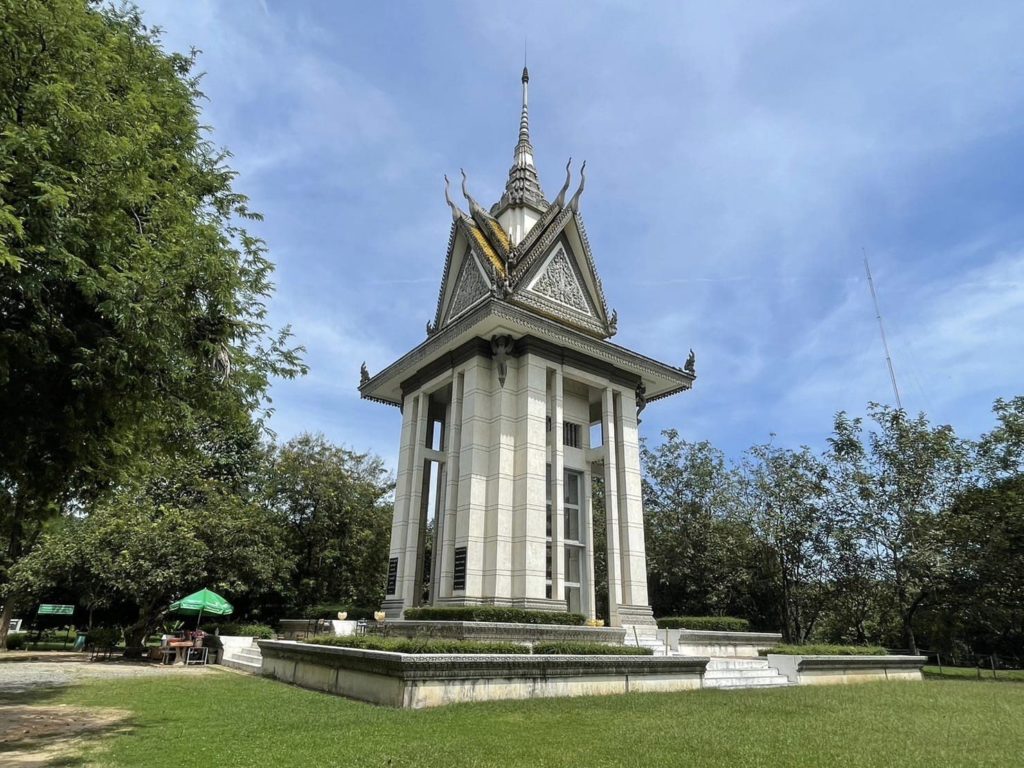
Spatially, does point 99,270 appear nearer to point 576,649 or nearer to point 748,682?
point 576,649

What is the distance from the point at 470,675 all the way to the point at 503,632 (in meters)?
5.30

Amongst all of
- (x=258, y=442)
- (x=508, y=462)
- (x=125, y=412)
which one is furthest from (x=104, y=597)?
(x=125, y=412)

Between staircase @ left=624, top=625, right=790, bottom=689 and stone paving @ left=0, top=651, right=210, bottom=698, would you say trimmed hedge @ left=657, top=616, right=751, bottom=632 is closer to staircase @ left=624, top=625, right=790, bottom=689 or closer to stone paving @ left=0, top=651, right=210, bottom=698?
staircase @ left=624, top=625, right=790, bottom=689

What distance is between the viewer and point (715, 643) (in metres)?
19.8

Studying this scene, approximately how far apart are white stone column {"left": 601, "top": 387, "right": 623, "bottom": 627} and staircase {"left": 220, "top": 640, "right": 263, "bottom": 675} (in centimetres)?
1074

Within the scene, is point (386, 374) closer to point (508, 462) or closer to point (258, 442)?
point (508, 462)

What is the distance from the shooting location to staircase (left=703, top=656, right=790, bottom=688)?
560 inches

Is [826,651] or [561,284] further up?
[561,284]

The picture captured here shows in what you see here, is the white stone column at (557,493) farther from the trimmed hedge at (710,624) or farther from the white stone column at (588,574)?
the trimmed hedge at (710,624)

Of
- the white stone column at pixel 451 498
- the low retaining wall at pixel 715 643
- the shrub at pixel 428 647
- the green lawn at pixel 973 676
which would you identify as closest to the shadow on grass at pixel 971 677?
the green lawn at pixel 973 676

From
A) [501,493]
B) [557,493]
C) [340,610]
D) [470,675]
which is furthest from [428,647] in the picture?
[340,610]

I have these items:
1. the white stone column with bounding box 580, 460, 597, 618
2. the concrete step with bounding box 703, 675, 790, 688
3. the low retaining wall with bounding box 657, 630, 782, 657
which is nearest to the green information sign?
the white stone column with bounding box 580, 460, 597, 618

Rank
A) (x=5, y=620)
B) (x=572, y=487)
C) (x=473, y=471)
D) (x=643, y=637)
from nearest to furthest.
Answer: (x=643, y=637), (x=473, y=471), (x=572, y=487), (x=5, y=620)

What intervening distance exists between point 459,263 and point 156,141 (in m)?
19.0
